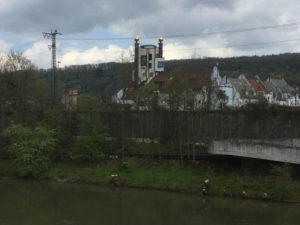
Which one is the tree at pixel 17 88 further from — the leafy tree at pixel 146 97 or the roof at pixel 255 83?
the roof at pixel 255 83

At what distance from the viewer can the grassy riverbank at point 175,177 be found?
2238cm

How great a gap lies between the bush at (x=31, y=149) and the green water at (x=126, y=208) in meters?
2.90

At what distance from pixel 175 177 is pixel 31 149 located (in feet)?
39.4

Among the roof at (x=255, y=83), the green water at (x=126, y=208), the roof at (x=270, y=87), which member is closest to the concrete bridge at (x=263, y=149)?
the green water at (x=126, y=208)

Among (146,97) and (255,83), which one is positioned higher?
(255,83)

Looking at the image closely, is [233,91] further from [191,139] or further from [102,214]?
[102,214]

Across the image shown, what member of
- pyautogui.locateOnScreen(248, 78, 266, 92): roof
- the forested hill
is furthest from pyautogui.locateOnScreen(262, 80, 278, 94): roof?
the forested hill

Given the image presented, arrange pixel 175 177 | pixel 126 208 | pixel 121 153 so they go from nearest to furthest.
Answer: pixel 126 208 < pixel 175 177 < pixel 121 153

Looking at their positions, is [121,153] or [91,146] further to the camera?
[121,153]

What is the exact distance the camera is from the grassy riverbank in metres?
22.4

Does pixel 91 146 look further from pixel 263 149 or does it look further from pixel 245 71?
pixel 245 71

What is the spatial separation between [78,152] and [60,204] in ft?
28.0

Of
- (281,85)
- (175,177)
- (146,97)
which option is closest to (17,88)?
(146,97)

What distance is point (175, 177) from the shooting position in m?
26.2
